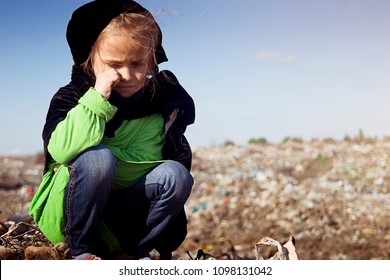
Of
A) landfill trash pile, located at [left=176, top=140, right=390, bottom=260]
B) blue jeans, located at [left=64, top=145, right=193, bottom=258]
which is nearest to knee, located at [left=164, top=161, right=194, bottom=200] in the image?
blue jeans, located at [left=64, top=145, right=193, bottom=258]

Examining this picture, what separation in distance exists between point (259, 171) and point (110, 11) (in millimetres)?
4124

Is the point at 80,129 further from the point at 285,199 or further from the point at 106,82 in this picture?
the point at 285,199

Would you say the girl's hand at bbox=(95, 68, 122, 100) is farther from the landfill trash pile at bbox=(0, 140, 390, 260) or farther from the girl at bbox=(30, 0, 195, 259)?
the landfill trash pile at bbox=(0, 140, 390, 260)

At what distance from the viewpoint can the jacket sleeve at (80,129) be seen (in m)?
1.71

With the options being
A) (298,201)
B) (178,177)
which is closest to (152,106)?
(178,177)

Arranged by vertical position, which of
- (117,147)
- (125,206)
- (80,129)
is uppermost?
(80,129)

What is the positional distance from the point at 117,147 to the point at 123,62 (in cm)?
23

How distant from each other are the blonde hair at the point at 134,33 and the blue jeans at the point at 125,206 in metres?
0.29

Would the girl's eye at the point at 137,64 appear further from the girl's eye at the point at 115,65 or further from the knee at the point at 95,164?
the knee at the point at 95,164

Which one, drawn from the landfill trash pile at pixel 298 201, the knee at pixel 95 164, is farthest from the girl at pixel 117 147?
the landfill trash pile at pixel 298 201

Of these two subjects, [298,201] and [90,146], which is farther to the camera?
[298,201]

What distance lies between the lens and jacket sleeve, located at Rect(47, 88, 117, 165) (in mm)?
1713

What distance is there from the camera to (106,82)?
1765 mm
